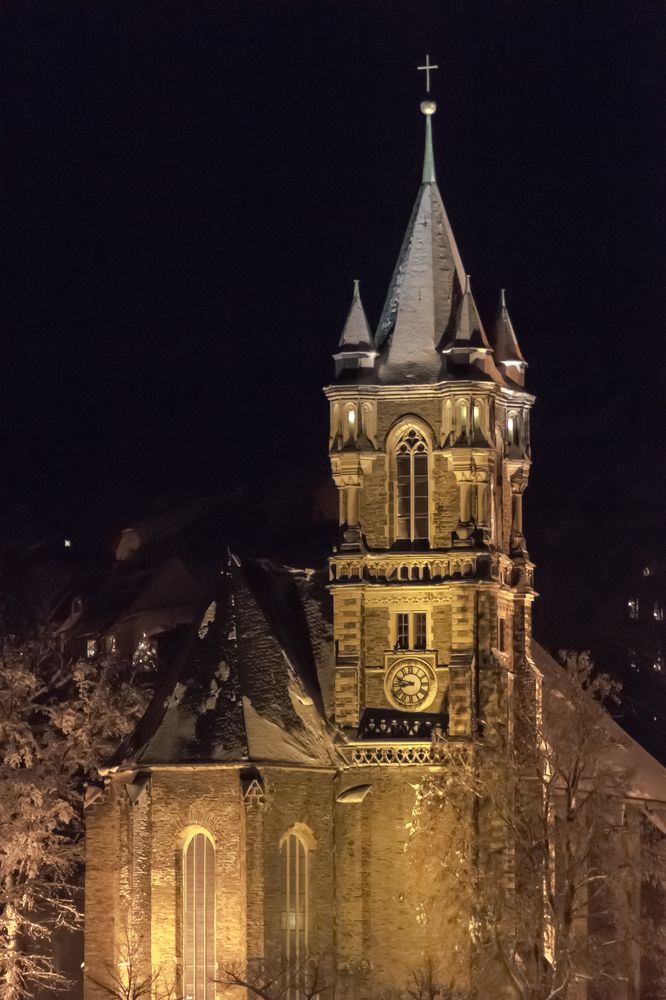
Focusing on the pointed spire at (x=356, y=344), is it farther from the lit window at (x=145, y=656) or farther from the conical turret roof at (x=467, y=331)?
the lit window at (x=145, y=656)

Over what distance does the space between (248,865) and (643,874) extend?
14.6 m

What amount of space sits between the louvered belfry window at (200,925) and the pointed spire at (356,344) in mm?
15800

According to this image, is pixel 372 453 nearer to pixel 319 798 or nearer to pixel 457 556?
pixel 457 556

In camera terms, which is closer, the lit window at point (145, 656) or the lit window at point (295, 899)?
the lit window at point (295, 899)

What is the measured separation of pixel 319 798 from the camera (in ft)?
282

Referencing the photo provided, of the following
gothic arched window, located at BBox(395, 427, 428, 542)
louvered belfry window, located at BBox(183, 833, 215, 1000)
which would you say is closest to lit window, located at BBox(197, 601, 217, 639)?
gothic arched window, located at BBox(395, 427, 428, 542)

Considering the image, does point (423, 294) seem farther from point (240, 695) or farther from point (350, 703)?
point (240, 695)

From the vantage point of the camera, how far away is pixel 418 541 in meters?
88.4

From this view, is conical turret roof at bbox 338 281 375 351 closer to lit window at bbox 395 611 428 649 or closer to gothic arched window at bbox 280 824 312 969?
lit window at bbox 395 611 428 649

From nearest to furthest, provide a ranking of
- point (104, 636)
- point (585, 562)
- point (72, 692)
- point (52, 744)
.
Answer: point (52, 744) < point (72, 692) < point (104, 636) < point (585, 562)

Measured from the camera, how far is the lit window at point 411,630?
8794 cm

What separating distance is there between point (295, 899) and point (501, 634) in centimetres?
1110

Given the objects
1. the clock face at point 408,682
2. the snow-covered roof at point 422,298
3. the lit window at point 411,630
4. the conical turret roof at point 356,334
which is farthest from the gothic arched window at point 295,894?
the conical turret roof at point 356,334

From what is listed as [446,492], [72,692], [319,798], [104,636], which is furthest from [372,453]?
[104,636]
